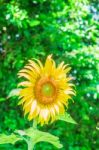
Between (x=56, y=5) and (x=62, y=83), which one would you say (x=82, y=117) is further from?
(x=62, y=83)

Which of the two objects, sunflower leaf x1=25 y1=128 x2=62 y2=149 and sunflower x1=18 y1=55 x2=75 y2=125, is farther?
sunflower x1=18 y1=55 x2=75 y2=125

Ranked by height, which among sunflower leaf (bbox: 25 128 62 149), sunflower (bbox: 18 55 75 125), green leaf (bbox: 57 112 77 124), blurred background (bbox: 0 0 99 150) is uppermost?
blurred background (bbox: 0 0 99 150)

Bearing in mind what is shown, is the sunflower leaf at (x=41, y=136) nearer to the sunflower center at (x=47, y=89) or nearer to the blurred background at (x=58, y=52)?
the sunflower center at (x=47, y=89)

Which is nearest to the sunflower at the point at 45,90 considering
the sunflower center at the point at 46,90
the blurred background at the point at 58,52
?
the sunflower center at the point at 46,90

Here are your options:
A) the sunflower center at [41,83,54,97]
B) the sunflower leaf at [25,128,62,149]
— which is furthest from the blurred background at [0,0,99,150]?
the sunflower leaf at [25,128,62,149]

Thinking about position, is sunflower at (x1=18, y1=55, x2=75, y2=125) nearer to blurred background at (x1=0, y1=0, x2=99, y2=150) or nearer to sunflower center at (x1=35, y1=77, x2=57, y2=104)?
sunflower center at (x1=35, y1=77, x2=57, y2=104)

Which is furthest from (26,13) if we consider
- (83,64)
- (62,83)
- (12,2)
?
(62,83)

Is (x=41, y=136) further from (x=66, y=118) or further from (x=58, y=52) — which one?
(x=58, y=52)

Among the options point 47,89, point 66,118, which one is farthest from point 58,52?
point 66,118
